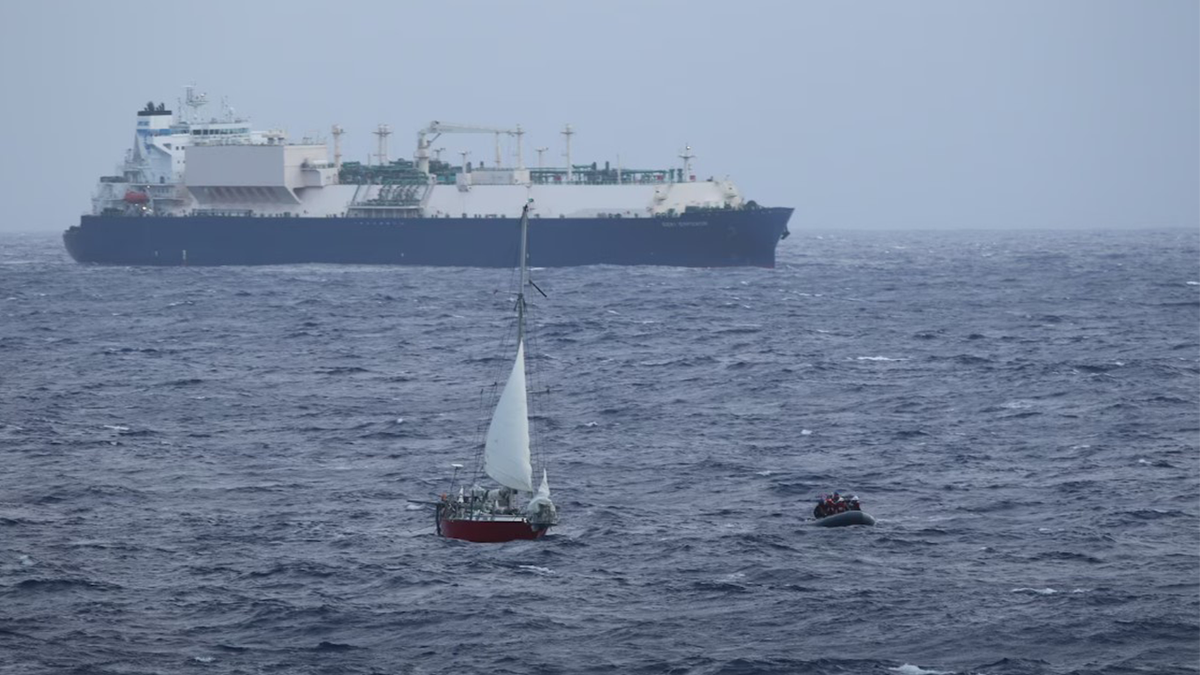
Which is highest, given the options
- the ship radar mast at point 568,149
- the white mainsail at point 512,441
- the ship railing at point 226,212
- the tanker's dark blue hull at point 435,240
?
the ship radar mast at point 568,149

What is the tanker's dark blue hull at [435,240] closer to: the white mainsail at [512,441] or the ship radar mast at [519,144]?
the ship radar mast at [519,144]

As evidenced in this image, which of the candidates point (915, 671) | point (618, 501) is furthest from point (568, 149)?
point (915, 671)

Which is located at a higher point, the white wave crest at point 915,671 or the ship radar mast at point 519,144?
the ship radar mast at point 519,144

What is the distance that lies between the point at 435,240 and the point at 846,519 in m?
95.4

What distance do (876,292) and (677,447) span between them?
A: 68.7 m

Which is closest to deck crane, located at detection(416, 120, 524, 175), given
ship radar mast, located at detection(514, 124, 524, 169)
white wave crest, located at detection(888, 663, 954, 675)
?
ship radar mast, located at detection(514, 124, 524, 169)

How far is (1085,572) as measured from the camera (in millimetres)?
33562

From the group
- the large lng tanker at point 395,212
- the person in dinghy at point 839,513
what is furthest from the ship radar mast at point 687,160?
the person in dinghy at point 839,513

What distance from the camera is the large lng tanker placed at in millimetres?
126125

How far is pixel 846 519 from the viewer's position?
37219 mm

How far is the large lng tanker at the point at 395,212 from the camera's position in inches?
4966

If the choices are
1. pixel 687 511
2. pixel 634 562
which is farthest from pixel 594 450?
pixel 634 562

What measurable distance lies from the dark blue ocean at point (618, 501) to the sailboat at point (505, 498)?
49 cm

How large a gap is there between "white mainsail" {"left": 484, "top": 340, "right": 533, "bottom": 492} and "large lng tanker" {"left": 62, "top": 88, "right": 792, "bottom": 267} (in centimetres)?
8121
